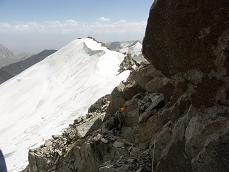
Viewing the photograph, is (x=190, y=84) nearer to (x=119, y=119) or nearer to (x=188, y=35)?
(x=188, y=35)

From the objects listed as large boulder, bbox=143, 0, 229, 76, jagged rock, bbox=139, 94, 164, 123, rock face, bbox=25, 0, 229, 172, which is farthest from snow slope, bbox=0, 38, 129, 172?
large boulder, bbox=143, 0, 229, 76

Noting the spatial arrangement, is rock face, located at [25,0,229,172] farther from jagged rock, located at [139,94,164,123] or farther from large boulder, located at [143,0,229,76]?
jagged rock, located at [139,94,164,123]

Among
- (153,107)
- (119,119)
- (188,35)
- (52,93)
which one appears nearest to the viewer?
(188,35)

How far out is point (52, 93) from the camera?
7556 centimetres

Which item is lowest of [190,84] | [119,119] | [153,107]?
[119,119]

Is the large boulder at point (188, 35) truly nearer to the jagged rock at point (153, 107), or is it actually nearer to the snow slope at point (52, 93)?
the jagged rock at point (153, 107)

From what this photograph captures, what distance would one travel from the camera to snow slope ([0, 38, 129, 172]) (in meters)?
54.8

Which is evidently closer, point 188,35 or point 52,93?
point 188,35

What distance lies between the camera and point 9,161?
49594mm

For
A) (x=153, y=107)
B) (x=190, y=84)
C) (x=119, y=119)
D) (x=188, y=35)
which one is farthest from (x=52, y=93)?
(x=188, y=35)

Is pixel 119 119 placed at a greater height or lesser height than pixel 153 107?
lesser

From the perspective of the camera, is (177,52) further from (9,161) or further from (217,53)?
(9,161)

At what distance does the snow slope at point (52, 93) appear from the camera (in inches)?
2157

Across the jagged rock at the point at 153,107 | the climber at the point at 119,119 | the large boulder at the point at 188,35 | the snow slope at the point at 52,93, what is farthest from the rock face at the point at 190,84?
the snow slope at the point at 52,93
